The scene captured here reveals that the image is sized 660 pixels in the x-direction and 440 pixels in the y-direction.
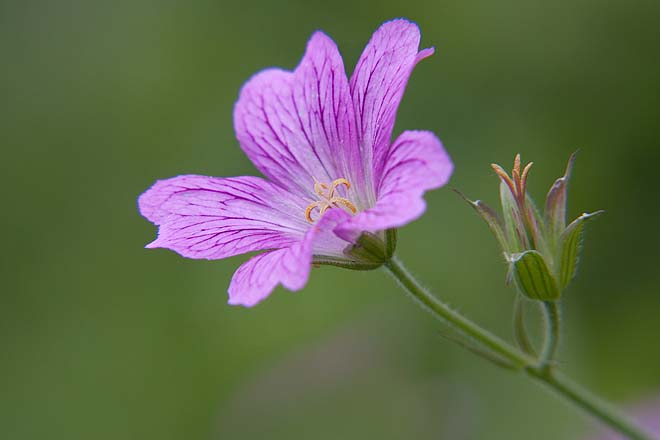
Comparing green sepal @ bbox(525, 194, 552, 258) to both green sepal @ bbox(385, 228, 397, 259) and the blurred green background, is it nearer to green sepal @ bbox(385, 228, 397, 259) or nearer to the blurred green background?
green sepal @ bbox(385, 228, 397, 259)

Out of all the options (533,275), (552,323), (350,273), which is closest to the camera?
(533,275)

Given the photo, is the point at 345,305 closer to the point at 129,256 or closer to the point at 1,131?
the point at 129,256

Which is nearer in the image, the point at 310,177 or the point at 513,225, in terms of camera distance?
the point at 513,225

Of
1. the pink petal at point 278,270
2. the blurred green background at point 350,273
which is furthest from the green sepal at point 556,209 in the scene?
the blurred green background at point 350,273

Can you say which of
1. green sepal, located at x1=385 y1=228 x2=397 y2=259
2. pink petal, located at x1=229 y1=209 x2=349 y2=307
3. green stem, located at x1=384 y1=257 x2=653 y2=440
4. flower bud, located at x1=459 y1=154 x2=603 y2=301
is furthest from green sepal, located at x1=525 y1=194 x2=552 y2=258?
pink petal, located at x1=229 y1=209 x2=349 y2=307

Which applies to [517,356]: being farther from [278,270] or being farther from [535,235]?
[278,270]

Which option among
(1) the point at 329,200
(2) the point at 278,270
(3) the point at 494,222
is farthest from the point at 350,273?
(2) the point at 278,270

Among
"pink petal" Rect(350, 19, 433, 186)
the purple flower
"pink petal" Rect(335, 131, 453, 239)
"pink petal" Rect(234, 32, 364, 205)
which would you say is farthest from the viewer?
"pink petal" Rect(234, 32, 364, 205)
